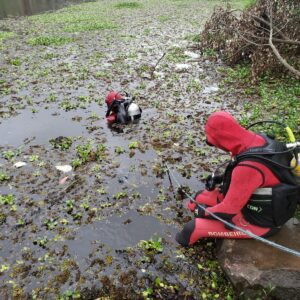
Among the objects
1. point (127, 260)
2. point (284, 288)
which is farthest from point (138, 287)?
point (284, 288)

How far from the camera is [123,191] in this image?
5707mm

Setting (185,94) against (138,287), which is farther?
(185,94)

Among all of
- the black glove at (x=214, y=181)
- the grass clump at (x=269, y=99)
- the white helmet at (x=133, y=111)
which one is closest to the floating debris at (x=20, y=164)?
the white helmet at (x=133, y=111)

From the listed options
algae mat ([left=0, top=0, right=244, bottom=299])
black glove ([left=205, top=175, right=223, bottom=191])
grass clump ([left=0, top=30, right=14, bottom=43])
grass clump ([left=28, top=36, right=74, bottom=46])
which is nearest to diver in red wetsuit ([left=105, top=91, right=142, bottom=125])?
algae mat ([left=0, top=0, right=244, bottom=299])

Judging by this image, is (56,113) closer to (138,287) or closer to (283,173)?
(138,287)

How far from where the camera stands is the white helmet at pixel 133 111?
7.78 meters

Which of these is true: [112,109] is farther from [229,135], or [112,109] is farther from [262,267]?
[262,267]

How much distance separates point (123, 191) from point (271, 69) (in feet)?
21.7

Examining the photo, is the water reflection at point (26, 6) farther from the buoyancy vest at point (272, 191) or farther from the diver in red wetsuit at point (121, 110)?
the buoyancy vest at point (272, 191)

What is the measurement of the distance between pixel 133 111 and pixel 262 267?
4819mm

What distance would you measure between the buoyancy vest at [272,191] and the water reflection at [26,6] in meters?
24.2

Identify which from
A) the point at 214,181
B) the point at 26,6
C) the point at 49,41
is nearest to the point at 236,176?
the point at 214,181

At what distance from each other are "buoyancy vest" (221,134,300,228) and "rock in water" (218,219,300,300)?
0.28 metres

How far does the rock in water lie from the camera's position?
375 centimetres
